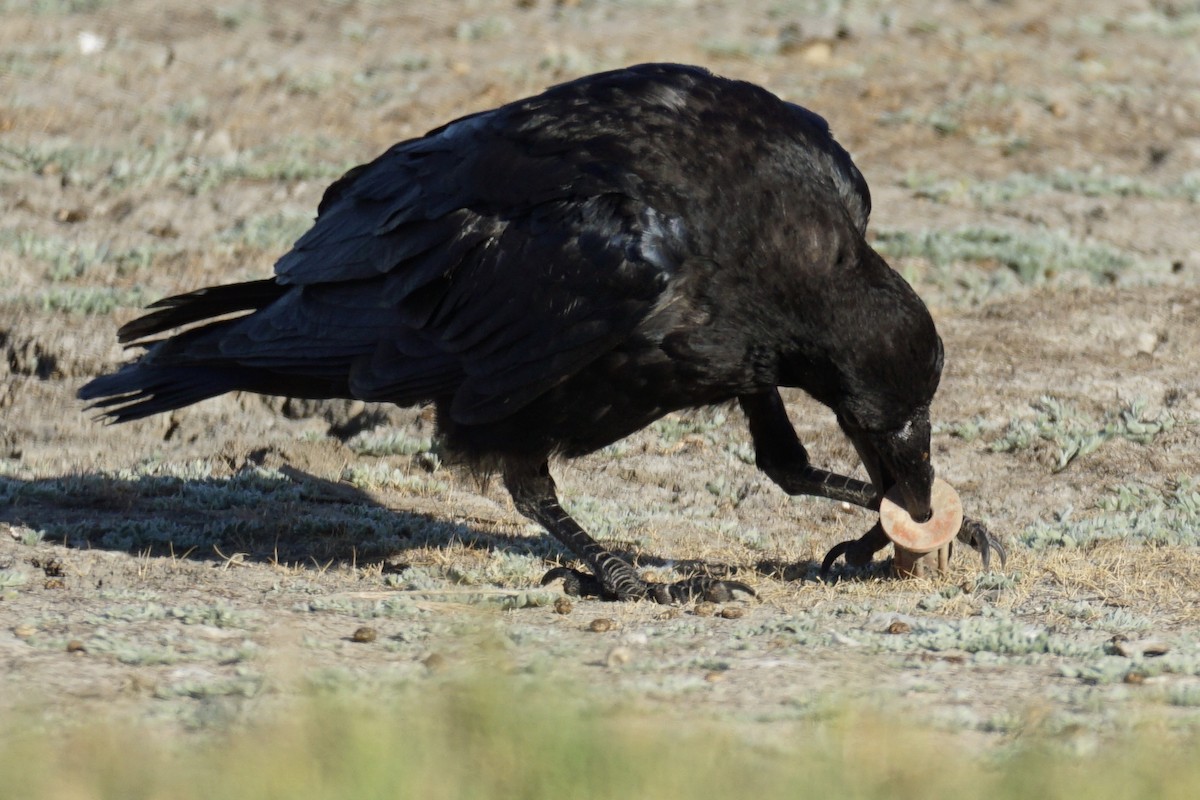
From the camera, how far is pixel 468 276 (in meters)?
5.59

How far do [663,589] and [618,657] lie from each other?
3.52ft

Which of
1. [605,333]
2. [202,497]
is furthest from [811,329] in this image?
[202,497]

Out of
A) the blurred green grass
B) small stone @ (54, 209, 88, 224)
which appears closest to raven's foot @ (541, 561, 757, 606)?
the blurred green grass

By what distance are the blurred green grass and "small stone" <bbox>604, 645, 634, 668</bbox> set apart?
3.45 ft

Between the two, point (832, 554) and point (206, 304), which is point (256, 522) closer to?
point (206, 304)

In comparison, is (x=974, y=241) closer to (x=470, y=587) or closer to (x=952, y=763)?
(x=470, y=587)

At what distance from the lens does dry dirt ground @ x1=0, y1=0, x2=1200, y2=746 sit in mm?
4312

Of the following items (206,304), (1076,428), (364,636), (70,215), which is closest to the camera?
(364,636)

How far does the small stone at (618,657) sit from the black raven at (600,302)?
94 centimetres

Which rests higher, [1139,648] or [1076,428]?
[1076,428]

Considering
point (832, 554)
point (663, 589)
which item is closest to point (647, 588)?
point (663, 589)

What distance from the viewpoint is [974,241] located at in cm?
988

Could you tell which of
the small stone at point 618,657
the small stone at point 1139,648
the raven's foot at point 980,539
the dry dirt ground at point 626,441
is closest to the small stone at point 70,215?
the dry dirt ground at point 626,441

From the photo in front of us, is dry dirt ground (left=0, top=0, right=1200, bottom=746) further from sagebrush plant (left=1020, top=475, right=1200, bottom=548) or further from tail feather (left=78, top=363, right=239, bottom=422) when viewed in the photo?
tail feather (left=78, top=363, right=239, bottom=422)
